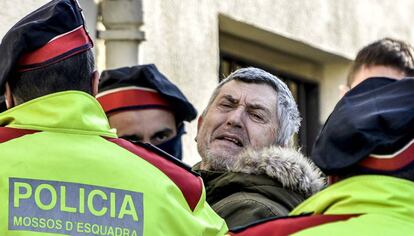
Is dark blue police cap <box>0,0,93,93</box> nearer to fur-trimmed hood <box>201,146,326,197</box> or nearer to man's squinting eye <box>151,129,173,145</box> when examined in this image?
fur-trimmed hood <box>201,146,326,197</box>

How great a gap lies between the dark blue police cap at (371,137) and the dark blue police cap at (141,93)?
2.49m

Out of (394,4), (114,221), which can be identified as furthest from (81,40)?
(394,4)

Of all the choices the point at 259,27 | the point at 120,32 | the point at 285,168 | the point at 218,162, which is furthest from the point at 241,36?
the point at 285,168

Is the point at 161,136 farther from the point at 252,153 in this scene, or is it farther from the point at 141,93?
the point at 252,153

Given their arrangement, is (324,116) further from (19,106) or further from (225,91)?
(19,106)

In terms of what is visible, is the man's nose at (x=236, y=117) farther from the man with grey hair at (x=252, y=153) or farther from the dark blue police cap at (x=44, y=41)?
the dark blue police cap at (x=44, y=41)

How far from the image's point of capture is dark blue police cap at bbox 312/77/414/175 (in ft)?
11.3

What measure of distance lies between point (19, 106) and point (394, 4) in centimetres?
679

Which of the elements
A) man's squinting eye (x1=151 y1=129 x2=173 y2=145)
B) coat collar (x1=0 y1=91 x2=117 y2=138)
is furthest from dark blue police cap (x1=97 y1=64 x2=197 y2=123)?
coat collar (x1=0 y1=91 x2=117 y2=138)

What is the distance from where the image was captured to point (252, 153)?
4914mm

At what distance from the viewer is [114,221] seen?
376 cm

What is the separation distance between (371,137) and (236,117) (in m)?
2.05

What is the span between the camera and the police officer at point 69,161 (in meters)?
3.71

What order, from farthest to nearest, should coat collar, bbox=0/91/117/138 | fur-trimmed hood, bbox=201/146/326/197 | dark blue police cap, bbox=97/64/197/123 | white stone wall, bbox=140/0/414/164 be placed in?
white stone wall, bbox=140/0/414/164, dark blue police cap, bbox=97/64/197/123, fur-trimmed hood, bbox=201/146/326/197, coat collar, bbox=0/91/117/138
